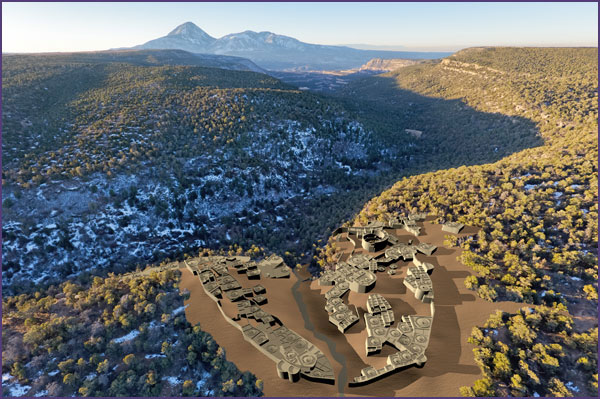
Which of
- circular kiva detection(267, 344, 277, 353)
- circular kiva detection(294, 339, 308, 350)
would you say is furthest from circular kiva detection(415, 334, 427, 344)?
circular kiva detection(267, 344, 277, 353)

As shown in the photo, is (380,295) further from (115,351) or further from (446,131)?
(446,131)

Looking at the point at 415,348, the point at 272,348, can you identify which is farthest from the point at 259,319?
the point at 415,348

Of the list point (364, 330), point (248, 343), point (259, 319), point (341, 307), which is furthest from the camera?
point (341, 307)

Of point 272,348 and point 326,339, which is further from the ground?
point 272,348

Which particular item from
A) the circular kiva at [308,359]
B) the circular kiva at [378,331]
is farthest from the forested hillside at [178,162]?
the circular kiva at [308,359]

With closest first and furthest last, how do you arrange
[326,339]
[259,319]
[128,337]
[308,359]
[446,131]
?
1. [308,359]
2. [128,337]
3. [326,339]
4. [259,319]
5. [446,131]

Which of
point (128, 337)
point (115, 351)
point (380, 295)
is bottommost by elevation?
point (115, 351)
